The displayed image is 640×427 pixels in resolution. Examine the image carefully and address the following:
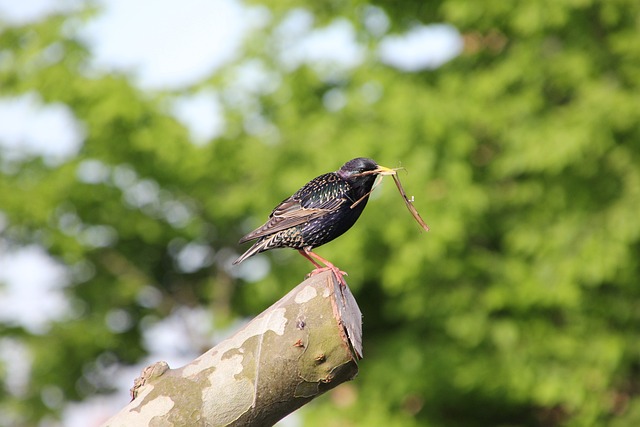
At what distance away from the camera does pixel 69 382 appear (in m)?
16.0

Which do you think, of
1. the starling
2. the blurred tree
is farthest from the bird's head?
the blurred tree

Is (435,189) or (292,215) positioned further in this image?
(435,189)

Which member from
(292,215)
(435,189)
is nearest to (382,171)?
(292,215)

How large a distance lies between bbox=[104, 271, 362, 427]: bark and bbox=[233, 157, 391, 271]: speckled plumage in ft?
3.05

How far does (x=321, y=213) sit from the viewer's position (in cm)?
369

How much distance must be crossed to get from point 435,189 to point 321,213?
809 centimetres

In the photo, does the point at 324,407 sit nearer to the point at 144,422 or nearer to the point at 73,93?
the point at 73,93

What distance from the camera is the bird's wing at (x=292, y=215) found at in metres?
3.69

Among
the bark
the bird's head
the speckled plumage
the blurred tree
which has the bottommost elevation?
the blurred tree

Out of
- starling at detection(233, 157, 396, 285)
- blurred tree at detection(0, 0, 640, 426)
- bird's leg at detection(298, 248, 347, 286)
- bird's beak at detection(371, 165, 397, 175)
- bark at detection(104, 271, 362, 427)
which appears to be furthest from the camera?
blurred tree at detection(0, 0, 640, 426)

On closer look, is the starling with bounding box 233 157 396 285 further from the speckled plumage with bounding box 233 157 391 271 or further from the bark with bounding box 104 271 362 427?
the bark with bounding box 104 271 362 427

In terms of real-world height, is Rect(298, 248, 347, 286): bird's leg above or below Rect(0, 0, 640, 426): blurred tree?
above

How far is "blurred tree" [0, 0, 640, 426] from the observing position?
36.8 feet

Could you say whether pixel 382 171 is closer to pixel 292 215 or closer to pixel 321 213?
pixel 321 213
